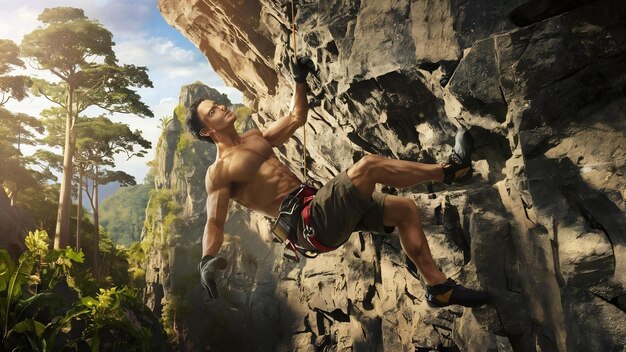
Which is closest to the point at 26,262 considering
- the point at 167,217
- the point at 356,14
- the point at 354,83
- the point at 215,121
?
the point at 215,121

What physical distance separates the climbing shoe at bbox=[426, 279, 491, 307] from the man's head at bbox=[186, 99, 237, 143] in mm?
2288

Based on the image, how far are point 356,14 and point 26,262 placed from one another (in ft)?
21.4

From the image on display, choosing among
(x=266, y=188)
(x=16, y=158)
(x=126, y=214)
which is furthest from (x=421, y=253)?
(x=126, y=214)

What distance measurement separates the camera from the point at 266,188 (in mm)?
4027

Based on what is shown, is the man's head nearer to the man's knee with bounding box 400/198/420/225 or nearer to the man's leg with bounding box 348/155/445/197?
the man's leg with bounding box 348/155/445/197

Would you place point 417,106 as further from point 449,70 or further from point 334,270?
point 334,270

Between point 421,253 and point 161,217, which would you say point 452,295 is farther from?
point 161,217

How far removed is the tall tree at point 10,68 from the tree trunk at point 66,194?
140cm

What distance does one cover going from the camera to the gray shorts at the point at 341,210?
141 inches

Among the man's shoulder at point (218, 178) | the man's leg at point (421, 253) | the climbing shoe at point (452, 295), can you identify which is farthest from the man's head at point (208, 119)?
the climbing shoe at point (452, 295)

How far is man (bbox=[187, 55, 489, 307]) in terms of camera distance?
3480mm

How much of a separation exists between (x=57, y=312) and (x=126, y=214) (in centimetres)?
4014

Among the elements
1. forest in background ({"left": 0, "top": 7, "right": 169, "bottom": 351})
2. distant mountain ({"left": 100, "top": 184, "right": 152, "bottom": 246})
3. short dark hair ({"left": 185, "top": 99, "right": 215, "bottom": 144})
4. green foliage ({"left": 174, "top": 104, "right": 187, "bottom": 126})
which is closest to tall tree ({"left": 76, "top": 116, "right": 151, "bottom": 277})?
forest in background ({"left": 0, "top": 7, "right": 169, "bottom": 351})

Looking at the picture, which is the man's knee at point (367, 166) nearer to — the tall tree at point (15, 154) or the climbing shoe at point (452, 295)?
the climbing shoe at point (452, 295)
